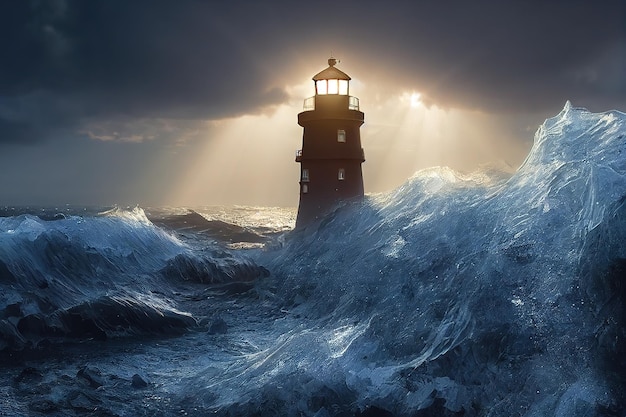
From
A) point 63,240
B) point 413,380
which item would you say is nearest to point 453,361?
point 413,380

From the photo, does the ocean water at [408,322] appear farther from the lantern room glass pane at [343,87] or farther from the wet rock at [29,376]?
the lantern room glass pane at [343,87]

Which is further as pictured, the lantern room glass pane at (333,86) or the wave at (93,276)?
the lantern room glass pane at (333,86)

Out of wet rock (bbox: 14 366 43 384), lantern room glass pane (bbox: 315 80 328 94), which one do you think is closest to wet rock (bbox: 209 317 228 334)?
wet rock (bbox: 14 366 43 384)

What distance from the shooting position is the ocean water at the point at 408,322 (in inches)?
238

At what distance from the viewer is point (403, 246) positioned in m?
11.3

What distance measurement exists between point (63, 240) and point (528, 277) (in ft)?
46.1

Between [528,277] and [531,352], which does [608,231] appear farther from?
[531,352]

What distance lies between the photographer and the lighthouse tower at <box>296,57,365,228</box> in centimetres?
2494

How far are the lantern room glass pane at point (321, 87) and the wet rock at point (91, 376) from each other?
19.0m

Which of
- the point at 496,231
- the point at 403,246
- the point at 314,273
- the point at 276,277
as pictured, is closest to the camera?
the point at 496,231

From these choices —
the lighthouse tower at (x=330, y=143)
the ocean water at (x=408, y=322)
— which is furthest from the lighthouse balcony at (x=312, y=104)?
the ocean water at (x=408, y=322)

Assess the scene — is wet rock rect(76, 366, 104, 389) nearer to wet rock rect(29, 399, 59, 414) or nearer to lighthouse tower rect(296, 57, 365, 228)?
wet rock rect(29, 399, 59, 414)

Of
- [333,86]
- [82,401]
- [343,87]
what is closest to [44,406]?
[82,401]

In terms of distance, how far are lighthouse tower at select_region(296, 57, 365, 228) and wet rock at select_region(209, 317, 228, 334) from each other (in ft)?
45.2
